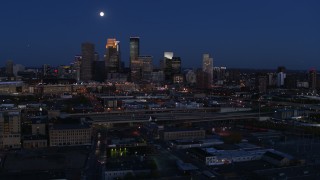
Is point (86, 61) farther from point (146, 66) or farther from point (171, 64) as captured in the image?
point (171, 64)

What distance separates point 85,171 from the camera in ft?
23.6

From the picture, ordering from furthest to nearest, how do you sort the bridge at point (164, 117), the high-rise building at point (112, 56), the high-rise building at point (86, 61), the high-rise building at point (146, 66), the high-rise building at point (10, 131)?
1. the high-rise building at point (112, 56)
2. the high-rise building at point (146, 66)
3. the high-rise building at point (86, 61)
4. the bridge at point (164, 117)
5. the high-rise building at point (10, 131)

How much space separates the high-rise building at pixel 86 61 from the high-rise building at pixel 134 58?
3496mm

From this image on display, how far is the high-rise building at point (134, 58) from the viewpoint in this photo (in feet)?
111

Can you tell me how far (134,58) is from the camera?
36.3 metres

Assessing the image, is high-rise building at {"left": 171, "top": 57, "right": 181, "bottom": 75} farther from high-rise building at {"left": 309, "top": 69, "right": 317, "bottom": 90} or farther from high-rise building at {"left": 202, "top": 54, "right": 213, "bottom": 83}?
high-rise building at {"left": 309, "top": 69, "right": 317, "bottom": 90}

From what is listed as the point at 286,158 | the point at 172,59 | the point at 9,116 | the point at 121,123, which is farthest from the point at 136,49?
the point at 286,158

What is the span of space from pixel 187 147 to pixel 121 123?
3784 mm

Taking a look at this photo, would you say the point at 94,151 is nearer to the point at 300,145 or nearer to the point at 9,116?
the point at 9,116

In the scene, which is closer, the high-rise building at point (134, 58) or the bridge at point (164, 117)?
the bridge at point (164, 117)

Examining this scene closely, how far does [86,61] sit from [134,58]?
4.89m

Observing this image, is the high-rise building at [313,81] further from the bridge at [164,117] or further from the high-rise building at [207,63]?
the bridge at [164,117]

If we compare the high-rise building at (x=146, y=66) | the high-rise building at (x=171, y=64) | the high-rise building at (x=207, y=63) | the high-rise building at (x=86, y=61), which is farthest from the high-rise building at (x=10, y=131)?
the high-rise building at (x=171, y=64)

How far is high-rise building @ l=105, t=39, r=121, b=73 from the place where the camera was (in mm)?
36375
